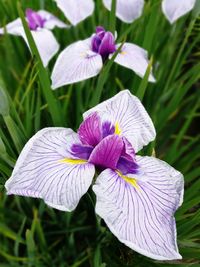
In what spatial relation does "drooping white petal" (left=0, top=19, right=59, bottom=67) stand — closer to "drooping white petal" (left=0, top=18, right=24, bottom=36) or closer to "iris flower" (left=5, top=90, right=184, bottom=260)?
"drooping white petal" (left=0, top=18, right=24, bottom=36)

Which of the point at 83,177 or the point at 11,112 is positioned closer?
the point at 83,177

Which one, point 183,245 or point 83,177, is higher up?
point 83,177

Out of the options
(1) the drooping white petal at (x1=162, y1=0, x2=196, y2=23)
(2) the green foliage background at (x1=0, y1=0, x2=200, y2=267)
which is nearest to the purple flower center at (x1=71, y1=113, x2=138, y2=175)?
(2) the green foliage background at (x1=0, y1=0, x2=200, y2=267)

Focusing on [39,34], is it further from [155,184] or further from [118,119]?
[155,184]

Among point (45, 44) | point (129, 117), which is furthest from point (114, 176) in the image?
point (45, 44)

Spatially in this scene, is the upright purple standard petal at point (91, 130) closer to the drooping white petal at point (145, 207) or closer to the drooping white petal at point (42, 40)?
the drooping white petal at point (145, 207)

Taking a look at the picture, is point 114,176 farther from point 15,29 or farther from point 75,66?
point 15,29

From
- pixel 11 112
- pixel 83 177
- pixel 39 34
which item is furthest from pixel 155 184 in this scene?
pixel 39 34
